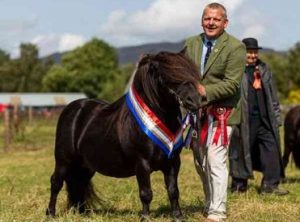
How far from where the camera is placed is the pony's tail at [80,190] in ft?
21.6

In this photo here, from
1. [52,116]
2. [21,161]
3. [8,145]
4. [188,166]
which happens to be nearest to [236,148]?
[188,166]

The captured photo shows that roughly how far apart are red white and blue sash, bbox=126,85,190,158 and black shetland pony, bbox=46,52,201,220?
1.7 inches

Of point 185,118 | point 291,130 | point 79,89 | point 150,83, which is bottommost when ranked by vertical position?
point 79,89

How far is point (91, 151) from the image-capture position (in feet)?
19.7

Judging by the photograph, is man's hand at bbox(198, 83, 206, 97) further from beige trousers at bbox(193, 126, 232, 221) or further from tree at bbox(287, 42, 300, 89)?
tree at bbox(287, 42, 300, 89)

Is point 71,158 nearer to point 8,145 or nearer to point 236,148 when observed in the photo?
point 236,148

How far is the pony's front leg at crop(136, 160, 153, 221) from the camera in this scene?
532 centimetres

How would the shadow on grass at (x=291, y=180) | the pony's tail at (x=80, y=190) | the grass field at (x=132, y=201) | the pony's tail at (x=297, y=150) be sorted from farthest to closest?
the pony's tail at (x=297, y=150) → the shadow on grass at (x=291, y=180) → the pony's tail at (x=80, y=190) → the grass field at (x=132, y=201)

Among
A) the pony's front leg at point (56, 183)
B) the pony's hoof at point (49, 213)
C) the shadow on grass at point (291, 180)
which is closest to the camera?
the pony's hoof at point (49, 213)

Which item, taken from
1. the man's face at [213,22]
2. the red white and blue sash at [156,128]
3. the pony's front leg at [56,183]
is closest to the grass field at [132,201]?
the pony's front leg at [56,183]

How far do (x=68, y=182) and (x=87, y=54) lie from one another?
85254mm

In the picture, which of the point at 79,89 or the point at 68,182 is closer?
the point at 68,182

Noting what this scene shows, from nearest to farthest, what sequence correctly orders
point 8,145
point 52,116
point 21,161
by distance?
point 21,161 → point 8,145 → point 52,116

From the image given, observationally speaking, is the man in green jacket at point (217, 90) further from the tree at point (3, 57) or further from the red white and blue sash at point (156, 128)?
the tree at point (3, 57)
